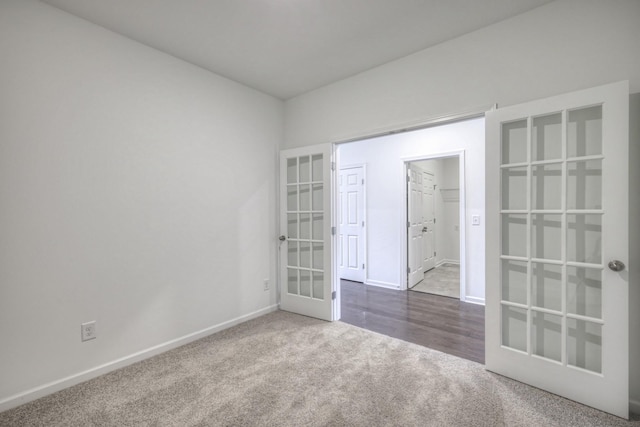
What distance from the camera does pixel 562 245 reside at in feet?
6.16

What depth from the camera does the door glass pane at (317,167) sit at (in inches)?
130

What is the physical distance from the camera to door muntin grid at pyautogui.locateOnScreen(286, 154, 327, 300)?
10.9 ft

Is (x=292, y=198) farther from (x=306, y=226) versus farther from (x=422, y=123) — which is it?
(x=422, y=123)

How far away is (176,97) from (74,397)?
249 centimetres

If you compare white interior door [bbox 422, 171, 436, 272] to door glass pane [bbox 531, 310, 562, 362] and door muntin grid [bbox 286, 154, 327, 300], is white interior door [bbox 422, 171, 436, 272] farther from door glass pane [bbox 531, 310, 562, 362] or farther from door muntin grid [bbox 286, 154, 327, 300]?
door glass pane [bbox 531, 310, 562, 362]

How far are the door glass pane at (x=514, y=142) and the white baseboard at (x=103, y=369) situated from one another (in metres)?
3.01

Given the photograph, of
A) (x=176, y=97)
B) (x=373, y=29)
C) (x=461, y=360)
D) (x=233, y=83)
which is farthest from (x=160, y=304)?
(x=373, y=29)

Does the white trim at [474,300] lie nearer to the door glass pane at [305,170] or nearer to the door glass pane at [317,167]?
Answer: the door glass pane at [317,167]

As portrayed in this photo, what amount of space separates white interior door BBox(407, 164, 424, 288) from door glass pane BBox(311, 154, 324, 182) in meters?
1.83

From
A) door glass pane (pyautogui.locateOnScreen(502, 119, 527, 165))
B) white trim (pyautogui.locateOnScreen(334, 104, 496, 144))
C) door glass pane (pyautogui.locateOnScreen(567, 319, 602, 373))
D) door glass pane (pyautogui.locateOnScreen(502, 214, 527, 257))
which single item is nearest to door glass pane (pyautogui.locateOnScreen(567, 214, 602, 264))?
door glass pane (pyautogui.locateOnScreen(502, 214, 527, 257))

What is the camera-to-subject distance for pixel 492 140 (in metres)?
2.11

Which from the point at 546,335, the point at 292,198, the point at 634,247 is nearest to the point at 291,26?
the point at 292,198

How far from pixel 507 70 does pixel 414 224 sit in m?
2.88

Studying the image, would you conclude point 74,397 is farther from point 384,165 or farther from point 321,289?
point 384,165
